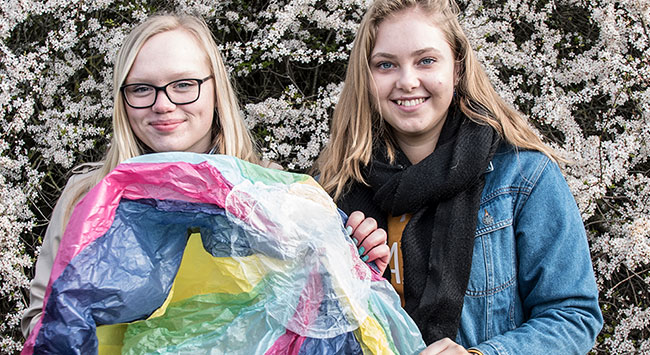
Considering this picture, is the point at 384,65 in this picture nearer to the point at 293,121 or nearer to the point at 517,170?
the point at 517,170

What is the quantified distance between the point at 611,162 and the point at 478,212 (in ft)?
6.18

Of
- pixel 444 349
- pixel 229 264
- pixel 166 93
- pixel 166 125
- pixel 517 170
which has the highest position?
pixel 166 93

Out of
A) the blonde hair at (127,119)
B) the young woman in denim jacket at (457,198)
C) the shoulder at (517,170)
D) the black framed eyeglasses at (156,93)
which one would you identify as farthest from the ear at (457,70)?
the black framed eyeglasses at (156,93)

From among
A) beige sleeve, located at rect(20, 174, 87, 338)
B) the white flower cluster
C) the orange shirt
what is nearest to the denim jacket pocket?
the orange shirt

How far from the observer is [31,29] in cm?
386

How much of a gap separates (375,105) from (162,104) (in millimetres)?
721

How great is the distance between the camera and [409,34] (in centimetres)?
170

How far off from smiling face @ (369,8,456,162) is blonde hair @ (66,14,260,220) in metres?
0.55

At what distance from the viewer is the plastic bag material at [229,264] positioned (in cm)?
115

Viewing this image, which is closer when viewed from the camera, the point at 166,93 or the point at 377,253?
the point at 377,253

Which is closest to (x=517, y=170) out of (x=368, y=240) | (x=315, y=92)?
(x=368, y=240)

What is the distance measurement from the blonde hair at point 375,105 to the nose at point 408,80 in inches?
4.9

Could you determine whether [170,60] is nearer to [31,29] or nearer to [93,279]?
[93,279]

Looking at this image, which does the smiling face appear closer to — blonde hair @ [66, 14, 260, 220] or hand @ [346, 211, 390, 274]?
hand @ [346, 211, 390, 274]
